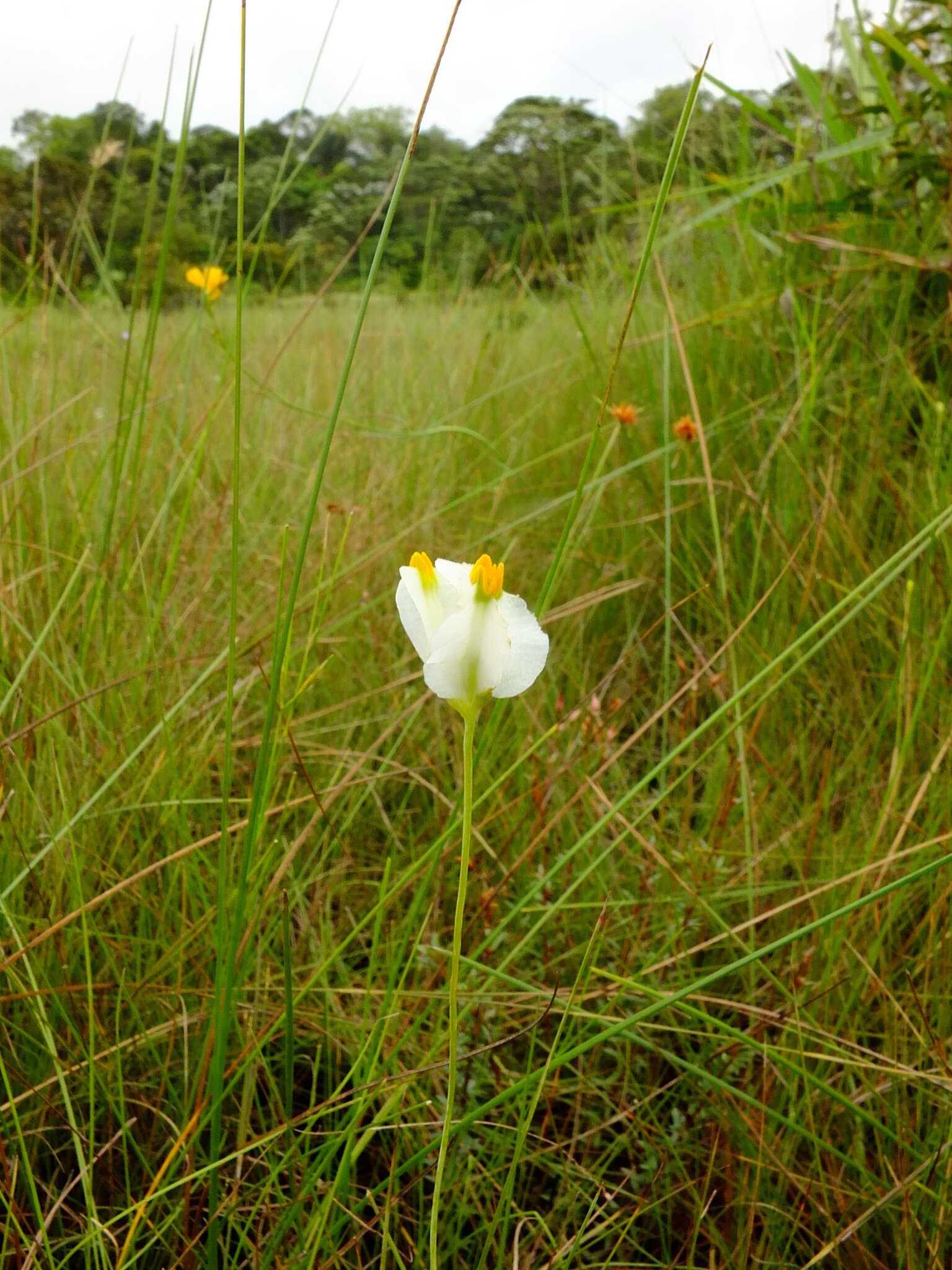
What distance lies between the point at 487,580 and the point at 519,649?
0.03 metres

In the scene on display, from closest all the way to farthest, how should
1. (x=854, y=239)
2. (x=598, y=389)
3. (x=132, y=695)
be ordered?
(x=132, y=695) → (x=854, y=239) → (x=598, y=389)

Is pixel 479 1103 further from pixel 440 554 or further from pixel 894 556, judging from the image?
pixel 440 554

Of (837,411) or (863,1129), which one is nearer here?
(863,1129)

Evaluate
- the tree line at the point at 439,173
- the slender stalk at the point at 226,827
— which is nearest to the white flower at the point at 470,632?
the slender stalk at the point at 226,827

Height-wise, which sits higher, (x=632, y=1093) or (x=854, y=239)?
(x=854, y=239)

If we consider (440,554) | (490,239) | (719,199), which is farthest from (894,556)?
(490,239)

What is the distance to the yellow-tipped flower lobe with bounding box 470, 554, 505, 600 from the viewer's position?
321 millimetres

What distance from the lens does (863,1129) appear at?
0.65 meters

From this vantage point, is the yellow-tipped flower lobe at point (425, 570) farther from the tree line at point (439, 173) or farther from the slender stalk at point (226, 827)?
the tree line at point (439, 173)

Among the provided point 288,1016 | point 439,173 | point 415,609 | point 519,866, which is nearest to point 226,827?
point 288,1016

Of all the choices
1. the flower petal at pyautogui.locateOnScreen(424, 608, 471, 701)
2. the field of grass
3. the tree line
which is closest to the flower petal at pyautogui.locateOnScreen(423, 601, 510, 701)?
the flower petal at pyautogui.locateOnScreen(424, 608, 471, 701)

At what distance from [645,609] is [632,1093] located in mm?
799

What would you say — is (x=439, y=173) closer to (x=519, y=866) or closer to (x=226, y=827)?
(x=519, y=866)

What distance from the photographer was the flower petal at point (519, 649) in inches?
13.1
